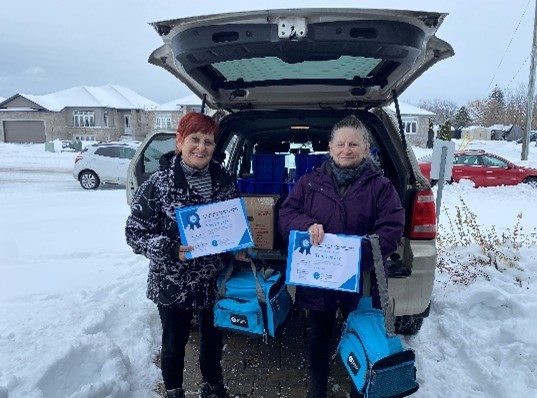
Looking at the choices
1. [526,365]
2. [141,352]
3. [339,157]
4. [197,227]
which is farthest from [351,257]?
[141,352]

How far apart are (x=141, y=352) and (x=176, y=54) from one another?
7.14 ft

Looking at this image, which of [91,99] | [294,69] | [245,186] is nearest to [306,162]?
[245,186]

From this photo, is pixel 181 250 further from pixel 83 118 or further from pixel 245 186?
pixel 83 118

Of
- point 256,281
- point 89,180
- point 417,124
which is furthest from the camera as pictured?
point 417,124

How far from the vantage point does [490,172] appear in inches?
529

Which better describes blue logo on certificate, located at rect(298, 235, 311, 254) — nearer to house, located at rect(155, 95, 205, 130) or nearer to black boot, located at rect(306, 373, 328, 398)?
black boot, located at rect(306, 373, 328, 398)

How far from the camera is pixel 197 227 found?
2.34 meters

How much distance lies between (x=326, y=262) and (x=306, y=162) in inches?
79.9

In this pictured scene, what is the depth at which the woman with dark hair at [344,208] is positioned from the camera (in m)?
2.36

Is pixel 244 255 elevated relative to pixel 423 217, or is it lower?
lower

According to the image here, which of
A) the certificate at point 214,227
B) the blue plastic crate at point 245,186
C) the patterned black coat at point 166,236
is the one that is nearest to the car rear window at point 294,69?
the patterned black coat at point 166,236

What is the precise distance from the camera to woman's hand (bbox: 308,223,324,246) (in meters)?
2.32

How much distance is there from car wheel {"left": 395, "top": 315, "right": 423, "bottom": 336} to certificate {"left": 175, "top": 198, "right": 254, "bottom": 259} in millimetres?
1738

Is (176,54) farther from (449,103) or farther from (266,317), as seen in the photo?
(449,103)
